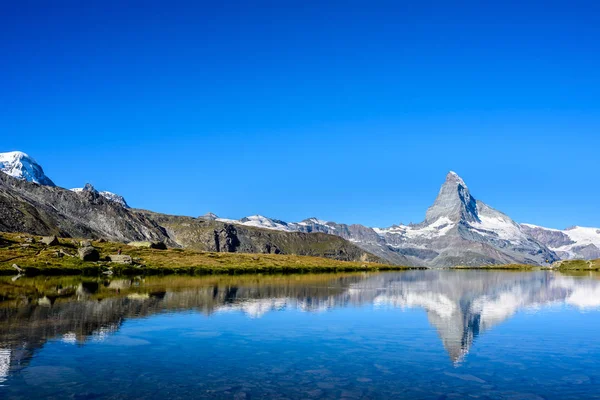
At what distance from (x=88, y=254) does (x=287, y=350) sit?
91.7 m

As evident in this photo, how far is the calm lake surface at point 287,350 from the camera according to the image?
77.6ft

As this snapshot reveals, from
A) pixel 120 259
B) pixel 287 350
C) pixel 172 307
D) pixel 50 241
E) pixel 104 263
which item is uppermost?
pixel 50 241

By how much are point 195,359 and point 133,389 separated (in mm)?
6722

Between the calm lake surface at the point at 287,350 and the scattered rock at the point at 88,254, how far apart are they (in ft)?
182

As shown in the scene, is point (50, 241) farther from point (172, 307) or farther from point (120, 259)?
point (172, 307)

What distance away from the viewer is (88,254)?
112 m

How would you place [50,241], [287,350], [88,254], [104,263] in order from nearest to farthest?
[287,350], [104,263], [88,254], [50,241]

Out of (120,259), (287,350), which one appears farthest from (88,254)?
(287,350)

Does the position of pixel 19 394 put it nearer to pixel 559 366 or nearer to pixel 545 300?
pixel 559 366

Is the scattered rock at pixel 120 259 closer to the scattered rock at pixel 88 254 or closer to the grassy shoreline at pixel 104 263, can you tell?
the grassy shoreline at pixel 104 263

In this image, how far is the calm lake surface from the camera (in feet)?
77.6

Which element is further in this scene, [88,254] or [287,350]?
[88,254]

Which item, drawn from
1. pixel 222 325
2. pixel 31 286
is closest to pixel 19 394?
pixel 222 325

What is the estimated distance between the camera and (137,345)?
108ft
